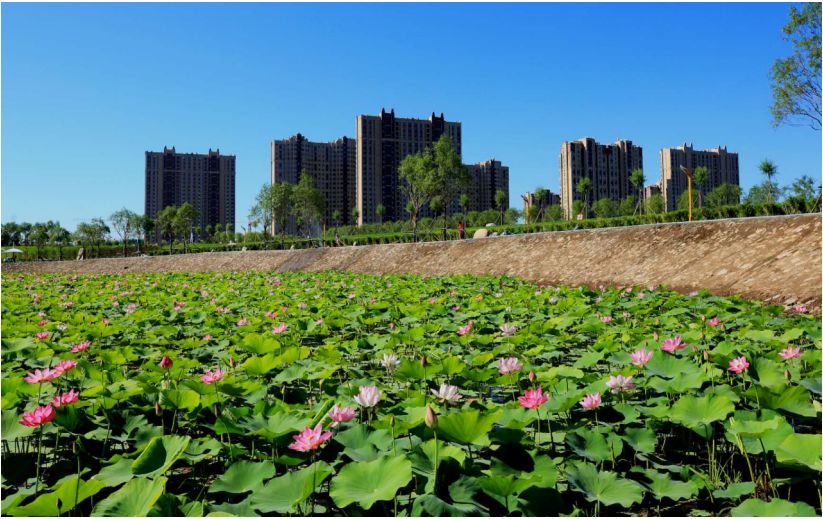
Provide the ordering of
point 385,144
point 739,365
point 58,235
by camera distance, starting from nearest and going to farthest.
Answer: point 739,365, point 58,235, point 385,144

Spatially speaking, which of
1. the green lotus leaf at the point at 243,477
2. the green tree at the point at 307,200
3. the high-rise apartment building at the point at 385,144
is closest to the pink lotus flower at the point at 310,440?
the green lotus leaf at the point at 243,477

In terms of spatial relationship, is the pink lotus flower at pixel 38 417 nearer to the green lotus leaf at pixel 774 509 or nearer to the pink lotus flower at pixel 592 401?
the pink lotus flower at pixel 592 401

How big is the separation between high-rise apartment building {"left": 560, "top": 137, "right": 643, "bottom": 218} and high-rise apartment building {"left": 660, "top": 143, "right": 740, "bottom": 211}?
6.58 m

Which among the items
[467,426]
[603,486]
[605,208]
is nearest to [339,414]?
[467,426]

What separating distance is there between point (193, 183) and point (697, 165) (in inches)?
3762

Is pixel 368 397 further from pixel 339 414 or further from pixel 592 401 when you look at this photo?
pixel 592 401

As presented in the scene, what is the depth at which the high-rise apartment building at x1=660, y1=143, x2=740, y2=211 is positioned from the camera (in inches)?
3556

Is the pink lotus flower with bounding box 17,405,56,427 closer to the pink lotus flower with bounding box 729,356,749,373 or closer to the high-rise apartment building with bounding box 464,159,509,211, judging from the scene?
the pink lotus flower with bounding box 729,356,749,373

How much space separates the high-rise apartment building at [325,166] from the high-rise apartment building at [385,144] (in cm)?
757

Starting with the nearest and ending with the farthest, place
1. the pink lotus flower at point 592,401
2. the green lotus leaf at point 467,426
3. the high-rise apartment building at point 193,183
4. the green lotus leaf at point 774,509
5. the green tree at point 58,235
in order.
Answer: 1. the green lotus leaf at point 774,509
2. the green lotus leaf at point 467,426
3. the pink lotus flower at point 592,401
4. the green tree at point 58,235
5. the high-rise apartment building at point 193,183

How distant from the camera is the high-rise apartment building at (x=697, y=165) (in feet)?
296

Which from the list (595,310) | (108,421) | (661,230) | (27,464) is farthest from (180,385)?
A: (661,230)

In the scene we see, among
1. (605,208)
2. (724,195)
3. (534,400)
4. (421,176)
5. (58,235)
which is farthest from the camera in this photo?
(58,235)

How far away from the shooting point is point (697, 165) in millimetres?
92188
